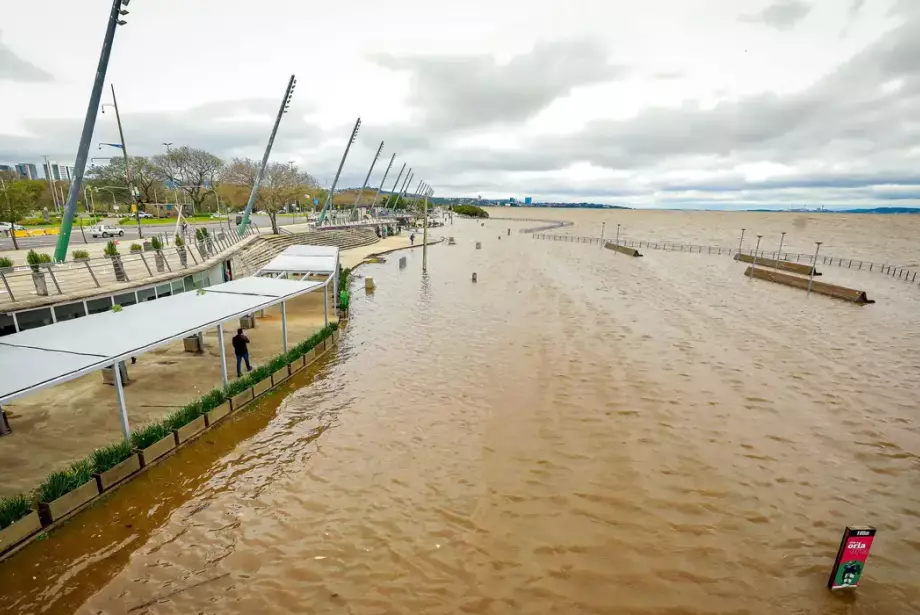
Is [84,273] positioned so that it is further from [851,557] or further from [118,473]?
[851,557]

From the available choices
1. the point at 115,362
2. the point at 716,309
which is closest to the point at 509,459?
the point at 115,362

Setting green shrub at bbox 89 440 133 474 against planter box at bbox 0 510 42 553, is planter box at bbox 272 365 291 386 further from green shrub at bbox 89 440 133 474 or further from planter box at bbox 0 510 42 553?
planter box at bbox 0 510 42 553

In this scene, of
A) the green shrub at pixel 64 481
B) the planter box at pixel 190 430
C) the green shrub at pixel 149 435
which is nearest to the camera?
the green shrub at pixel 64 481

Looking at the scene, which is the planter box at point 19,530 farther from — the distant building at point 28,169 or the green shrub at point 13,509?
the distant building at point 28,169

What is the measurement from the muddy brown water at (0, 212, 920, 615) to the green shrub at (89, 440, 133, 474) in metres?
0.64

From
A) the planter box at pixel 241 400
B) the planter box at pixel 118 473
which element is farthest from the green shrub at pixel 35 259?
the planter box at pixel 118 473

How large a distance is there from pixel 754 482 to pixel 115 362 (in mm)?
15222

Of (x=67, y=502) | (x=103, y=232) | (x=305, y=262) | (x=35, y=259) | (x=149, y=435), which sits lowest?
(x=67, y=502)

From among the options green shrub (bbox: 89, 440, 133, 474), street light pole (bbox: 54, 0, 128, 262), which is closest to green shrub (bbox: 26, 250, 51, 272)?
street light pole (bbox: 54, 0, 128, 262)

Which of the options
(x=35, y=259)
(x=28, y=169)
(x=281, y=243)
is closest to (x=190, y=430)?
(x=35, y=259)

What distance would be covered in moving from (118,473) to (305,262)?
591 inches

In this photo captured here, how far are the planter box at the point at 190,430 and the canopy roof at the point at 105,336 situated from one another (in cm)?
215

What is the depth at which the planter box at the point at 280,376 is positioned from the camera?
46.9ft

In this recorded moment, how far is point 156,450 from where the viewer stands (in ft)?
32.3
